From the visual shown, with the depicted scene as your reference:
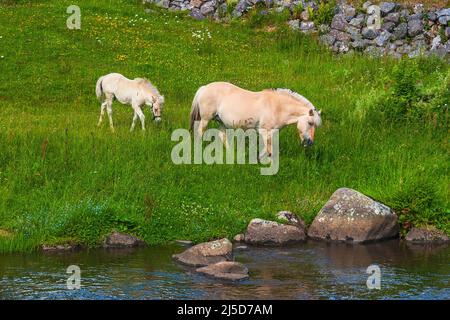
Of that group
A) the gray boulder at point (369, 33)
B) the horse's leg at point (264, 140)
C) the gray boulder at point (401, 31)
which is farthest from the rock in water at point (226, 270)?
the gray boulder at point (401, 31)

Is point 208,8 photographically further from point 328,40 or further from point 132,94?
point 132,94

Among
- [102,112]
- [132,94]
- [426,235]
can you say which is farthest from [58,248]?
[426,235]

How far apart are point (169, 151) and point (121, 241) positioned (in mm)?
4074

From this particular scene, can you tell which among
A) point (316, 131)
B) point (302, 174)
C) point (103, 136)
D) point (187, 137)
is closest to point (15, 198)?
point (103, 136)

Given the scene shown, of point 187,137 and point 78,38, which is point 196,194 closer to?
point 187,137

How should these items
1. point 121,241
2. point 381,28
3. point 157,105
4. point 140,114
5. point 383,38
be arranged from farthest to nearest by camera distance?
point 381,28, point 383,38, point 140,114, point 157,105, point 121,241

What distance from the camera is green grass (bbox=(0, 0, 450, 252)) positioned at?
2050 centimetres

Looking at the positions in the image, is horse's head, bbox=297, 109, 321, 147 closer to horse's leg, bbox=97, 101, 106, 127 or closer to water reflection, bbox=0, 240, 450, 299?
water reflection, bbox=0, 240, 450, 299

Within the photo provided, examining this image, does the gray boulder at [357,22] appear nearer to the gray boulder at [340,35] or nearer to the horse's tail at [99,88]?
the gray boulder at [340,35]

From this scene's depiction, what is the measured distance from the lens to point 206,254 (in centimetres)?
1845

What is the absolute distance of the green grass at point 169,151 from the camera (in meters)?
20.5

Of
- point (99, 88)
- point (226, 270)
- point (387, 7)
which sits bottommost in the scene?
point (226, 270)

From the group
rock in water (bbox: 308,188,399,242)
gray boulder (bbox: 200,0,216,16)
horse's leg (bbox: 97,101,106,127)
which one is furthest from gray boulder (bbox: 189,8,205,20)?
rock in water (bbox: 308,188,399,242)

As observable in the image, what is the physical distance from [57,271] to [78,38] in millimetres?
18651
